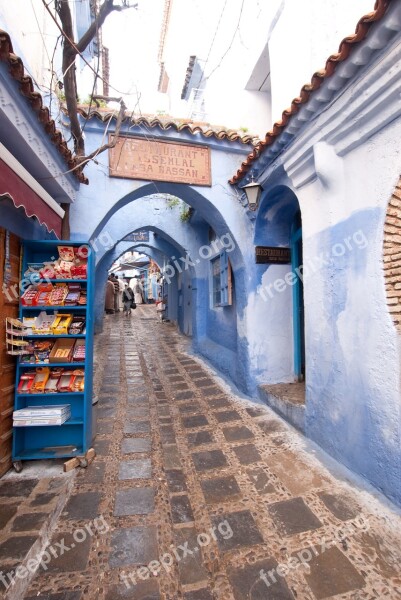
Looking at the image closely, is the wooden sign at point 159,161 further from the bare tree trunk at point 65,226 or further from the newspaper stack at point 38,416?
the newspaper stack at point 38,416

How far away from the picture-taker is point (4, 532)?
2051 millimetres

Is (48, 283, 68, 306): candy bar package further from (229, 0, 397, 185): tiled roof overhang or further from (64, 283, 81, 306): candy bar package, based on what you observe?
(229, 0, 397, 185): tiled roof overhang

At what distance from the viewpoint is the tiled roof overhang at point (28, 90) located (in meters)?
1.90

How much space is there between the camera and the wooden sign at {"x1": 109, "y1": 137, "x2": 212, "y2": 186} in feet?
14.8

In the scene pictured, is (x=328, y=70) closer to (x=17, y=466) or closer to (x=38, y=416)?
(x=38, y=416)

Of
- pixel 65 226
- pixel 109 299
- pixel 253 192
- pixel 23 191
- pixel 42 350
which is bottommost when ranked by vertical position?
pixel 42 350

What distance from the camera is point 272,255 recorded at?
483 centimetres

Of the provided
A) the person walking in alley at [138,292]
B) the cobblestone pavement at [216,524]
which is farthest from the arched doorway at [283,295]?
the person walking in alley at [138,292]

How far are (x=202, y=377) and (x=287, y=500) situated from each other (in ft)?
11.9

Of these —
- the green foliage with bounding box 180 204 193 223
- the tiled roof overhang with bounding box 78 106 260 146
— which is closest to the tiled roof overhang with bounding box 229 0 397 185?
the tiled roof overhang with bounding box 78 106 260 146

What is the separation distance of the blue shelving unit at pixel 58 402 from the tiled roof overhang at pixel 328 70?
8.53ft

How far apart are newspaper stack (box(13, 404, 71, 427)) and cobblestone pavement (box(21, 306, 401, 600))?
1.92 feet

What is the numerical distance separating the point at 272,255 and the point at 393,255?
2530 mm

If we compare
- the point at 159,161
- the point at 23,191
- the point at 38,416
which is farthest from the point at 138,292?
the point at 23,191
